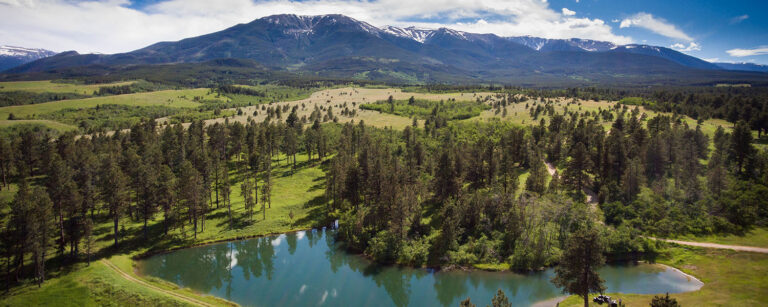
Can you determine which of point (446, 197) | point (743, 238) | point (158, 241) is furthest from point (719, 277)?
point (158, 241)

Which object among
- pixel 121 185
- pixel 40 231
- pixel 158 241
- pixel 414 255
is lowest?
pixel 158 241

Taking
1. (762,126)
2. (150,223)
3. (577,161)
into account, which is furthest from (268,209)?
(762,126)

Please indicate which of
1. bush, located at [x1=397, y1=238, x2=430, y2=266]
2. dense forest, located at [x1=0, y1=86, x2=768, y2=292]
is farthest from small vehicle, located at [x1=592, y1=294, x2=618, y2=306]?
bush, located at [x1=397, y1=238, x2=430, y2=266]

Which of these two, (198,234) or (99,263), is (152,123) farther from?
(99,263)

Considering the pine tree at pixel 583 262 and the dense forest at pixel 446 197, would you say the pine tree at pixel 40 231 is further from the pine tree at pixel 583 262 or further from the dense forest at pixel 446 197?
the pine tree at pixel 583 262

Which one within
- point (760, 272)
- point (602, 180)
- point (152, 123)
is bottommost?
point (760, 272)

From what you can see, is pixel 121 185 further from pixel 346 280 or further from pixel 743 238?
pixel 743 238
